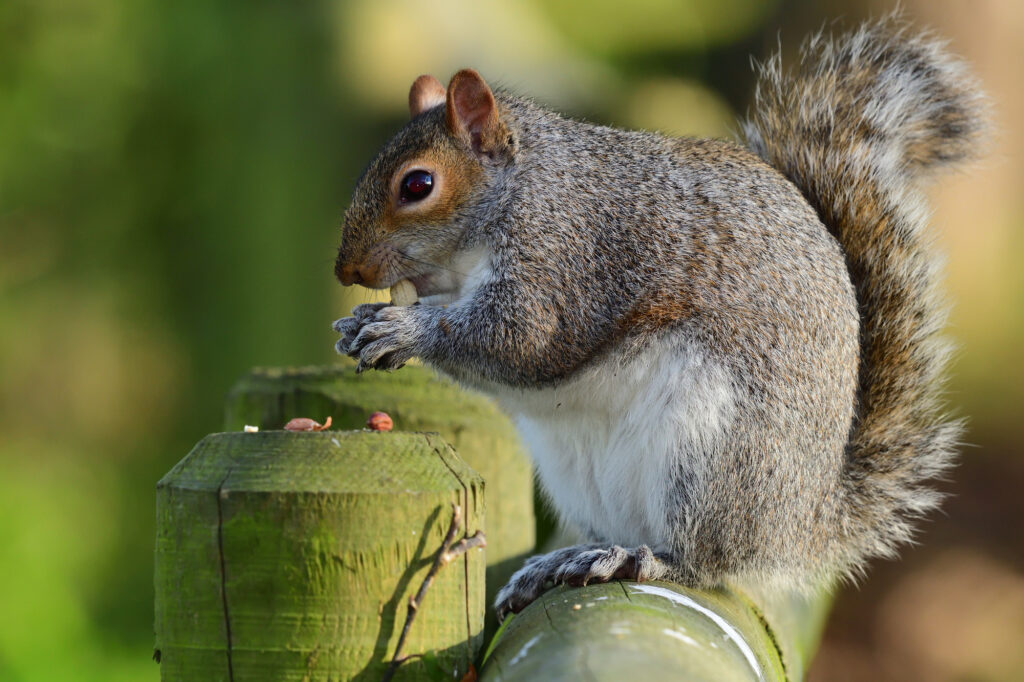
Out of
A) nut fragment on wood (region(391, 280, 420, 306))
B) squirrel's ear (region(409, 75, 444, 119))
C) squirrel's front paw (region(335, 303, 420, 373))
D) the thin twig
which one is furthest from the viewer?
squirrel's ear (region(409, 75, 444, 119))

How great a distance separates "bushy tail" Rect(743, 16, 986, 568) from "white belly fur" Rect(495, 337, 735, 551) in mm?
303

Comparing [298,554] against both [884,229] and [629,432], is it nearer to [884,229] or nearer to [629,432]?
[629,432]

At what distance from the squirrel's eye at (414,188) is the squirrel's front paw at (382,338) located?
156 millimetres

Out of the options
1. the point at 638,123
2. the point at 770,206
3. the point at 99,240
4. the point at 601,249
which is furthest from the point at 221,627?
the point at 99,240

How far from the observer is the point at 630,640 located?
0.85 metres

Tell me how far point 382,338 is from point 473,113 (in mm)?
355

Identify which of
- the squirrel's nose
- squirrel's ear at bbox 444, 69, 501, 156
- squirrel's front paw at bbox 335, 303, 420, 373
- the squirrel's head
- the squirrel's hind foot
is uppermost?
squirrel's ear at bbox 444, 69, 501, 156

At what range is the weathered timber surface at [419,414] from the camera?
1495 millimetres

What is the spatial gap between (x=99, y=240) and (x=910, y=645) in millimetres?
2278

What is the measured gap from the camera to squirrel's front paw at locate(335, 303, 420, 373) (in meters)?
1.40

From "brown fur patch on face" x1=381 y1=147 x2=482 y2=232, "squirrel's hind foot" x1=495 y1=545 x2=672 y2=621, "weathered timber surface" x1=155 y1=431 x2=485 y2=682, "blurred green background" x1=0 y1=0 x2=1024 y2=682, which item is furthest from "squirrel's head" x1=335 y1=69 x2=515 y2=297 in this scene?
"blurred green background" x1=0 y1=0 x2=1024 y2=682

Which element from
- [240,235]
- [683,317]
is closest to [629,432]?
[683,317]

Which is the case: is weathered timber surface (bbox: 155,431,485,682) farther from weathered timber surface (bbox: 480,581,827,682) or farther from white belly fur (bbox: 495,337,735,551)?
white belly fur (bbox: 495,337,735,551)

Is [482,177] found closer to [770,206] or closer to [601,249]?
[601,249]
